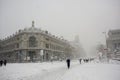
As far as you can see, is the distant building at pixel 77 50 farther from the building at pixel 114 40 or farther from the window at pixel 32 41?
the window at pixel 32 41

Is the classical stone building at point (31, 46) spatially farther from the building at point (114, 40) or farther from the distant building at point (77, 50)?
the distant building at point (77, 50)

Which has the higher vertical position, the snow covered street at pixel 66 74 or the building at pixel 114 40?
the building at pixel 114 40

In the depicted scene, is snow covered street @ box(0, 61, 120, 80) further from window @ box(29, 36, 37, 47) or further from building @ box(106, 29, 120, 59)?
building @ box(106, 29, 120, 59)

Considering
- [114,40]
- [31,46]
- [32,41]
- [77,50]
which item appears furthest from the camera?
[77,50]

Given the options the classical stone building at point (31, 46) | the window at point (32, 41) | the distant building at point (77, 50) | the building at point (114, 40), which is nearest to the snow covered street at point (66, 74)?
the classical stone building at point (31, 46)

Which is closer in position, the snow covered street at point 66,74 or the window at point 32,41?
the snow covered street at point 66,74

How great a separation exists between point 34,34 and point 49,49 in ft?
35.8

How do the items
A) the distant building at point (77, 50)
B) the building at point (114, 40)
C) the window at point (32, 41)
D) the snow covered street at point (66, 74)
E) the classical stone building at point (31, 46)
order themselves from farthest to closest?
the distant building at point (77, 50) < the building at point (114, 40) < the window at point (32, 41) < the classical stone building at point (31, 46) < the snow covered street at point (66, 74)

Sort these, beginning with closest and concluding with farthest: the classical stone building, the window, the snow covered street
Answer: the snow covered street → the classical stone building → the window

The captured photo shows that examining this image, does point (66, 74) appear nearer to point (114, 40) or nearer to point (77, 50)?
point (114, 40)

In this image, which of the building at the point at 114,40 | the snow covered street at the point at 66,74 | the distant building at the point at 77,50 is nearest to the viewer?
the snow covered street at the point at 66,74

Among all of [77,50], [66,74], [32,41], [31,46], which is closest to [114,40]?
[32,41]

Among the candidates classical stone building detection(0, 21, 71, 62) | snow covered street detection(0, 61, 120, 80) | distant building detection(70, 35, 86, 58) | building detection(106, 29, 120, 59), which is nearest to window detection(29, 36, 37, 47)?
classical stone building detection(0, 21, 71, 62)

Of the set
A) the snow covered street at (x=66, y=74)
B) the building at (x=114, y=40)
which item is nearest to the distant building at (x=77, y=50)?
the building at (x=114, y=40)
